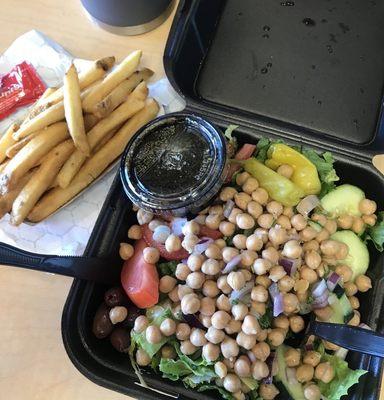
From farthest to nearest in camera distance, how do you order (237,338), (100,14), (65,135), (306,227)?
(100,14) < (65,135) < (306,227) < (237,338)

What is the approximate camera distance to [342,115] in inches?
59.8

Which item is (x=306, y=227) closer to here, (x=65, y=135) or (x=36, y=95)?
(x=65, y=135)

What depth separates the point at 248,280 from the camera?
45.4 inches

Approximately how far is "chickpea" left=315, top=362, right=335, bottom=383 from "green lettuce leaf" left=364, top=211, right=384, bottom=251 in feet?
1.18

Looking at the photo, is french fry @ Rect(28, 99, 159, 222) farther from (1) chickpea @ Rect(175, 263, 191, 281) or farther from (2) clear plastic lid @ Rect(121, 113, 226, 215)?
(1) chickpea @ Rect(175, 263, 191, 281)

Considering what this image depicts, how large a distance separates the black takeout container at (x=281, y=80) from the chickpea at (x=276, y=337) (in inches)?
9.8

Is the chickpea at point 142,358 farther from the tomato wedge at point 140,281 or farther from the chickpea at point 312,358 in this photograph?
the chickpea at point 312,358

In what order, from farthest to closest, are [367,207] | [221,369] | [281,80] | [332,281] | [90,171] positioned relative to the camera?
[281,80], [90,171], [367,207], [332,281], [221,369]

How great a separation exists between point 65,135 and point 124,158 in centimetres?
22

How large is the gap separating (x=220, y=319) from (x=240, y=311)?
0.16 ft

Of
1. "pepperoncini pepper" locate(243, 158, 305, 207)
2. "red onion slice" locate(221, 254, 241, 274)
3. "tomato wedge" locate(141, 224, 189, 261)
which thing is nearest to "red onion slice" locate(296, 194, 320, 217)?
"pepperoncini pepper" locate(243, 158, 305, 207)

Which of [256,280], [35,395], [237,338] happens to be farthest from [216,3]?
[35,395]

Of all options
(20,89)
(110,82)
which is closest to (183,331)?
(110,82)

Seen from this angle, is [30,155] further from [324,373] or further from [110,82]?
[324,373]
